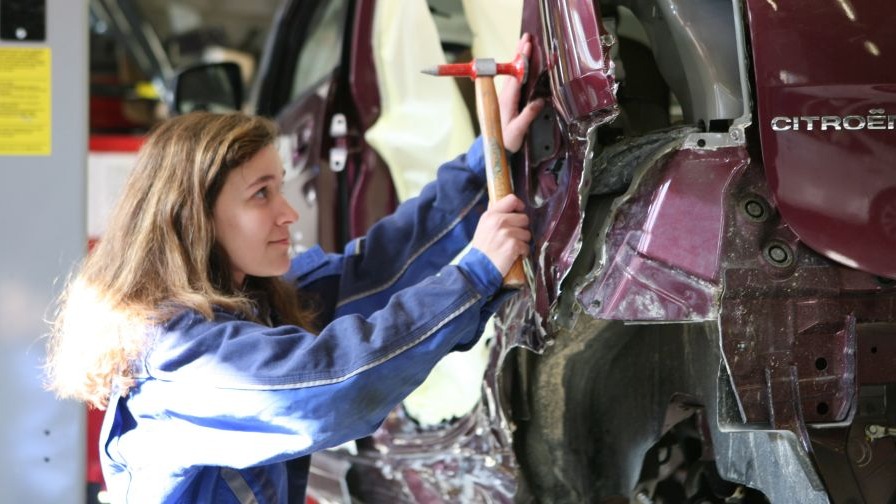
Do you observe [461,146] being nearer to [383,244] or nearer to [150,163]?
[383,244]

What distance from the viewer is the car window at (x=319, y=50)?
11.1 feet

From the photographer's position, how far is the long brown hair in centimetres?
189

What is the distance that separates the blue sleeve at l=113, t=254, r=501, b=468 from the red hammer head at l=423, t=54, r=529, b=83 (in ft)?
1.11

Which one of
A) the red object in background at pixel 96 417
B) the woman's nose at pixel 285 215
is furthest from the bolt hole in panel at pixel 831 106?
the red object in background at pixel 96 417

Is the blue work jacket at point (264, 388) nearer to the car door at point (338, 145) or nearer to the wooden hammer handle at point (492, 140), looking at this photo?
the wooden hammer handle at point (492, 140)

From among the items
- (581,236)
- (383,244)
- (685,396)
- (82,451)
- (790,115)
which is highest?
(790,115)

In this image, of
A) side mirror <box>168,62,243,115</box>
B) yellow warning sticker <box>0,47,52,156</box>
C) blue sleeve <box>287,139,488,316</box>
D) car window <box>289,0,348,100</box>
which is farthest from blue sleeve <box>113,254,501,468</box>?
side mirror <box>168,62,243,115</box>

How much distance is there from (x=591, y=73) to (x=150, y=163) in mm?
864

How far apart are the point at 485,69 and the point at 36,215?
1237 millimetres

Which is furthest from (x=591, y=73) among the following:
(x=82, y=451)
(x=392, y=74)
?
(x=82, y=451)

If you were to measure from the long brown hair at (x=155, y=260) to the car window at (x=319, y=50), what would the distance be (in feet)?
4.03

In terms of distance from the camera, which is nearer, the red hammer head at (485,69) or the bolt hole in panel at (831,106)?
the bolt hole in panel at (831,106)

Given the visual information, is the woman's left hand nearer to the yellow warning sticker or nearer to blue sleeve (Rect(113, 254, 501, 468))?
blue sleeve (Rect(113, 254, 501, 468))

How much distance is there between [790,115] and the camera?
160cm
